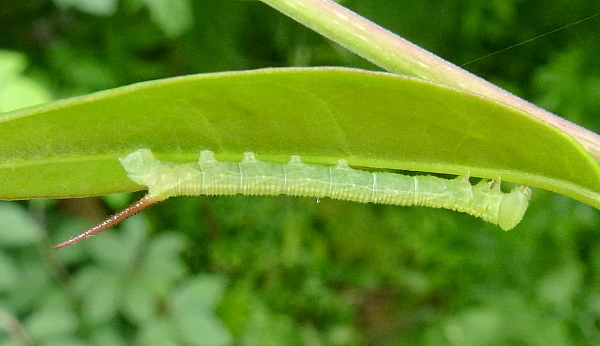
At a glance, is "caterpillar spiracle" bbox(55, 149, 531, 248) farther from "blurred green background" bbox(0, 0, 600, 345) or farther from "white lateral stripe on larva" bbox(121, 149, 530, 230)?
"blurred green background" bbox(0, 0, 600, 345)

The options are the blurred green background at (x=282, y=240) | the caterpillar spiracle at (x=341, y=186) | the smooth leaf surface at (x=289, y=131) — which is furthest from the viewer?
the blurred green background at (x=282, y=240)

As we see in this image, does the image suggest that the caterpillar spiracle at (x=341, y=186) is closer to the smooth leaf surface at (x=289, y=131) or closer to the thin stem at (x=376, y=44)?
the smooth leaf surface at (x=289, y=131)

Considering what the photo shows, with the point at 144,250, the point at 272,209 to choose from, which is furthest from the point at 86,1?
the point at 272,209

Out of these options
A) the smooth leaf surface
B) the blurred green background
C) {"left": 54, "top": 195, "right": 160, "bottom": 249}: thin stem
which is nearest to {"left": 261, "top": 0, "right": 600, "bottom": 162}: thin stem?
the smooth leaf surface

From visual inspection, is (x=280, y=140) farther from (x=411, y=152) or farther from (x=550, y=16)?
(x=550, y=16)

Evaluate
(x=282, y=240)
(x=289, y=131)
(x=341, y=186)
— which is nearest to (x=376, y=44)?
(x=289, y=131)

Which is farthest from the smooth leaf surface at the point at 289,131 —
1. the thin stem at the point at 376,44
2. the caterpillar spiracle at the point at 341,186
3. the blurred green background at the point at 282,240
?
the blurred green background at the point at 282,240
